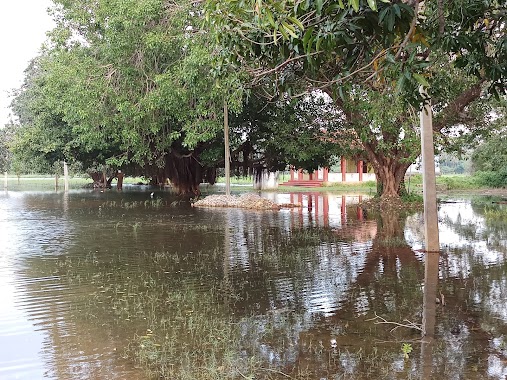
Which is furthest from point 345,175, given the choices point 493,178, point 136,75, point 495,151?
point 136,75

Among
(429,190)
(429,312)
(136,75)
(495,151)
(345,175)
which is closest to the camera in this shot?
(429,312)

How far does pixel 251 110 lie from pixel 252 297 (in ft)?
66.5

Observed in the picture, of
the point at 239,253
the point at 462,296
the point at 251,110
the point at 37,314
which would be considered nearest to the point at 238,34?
the point at 37,314

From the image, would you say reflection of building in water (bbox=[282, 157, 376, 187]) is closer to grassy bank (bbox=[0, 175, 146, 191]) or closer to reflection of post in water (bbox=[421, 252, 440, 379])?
grassy bank (bbox=[0, 175, 146, 191])

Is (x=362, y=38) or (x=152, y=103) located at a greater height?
(x=152, y=103)

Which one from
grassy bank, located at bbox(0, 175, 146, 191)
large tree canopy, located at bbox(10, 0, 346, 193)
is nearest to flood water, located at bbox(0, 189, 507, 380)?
large tree canopy, located at bbox(10, 0, 346, 193)

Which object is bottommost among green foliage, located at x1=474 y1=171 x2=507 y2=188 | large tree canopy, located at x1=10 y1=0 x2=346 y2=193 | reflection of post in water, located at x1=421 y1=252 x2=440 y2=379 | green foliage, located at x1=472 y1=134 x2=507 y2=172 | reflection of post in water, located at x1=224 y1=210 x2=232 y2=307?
reflection of post in water, located at x1=421 y1=252 x2=440 y2=379

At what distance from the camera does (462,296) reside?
6824 millimetres

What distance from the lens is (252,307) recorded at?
6.36 m

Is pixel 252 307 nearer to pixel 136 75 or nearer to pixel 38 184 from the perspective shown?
pixel 136 75

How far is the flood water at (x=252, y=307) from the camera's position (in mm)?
4551

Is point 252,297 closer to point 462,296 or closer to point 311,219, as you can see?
point 462,296

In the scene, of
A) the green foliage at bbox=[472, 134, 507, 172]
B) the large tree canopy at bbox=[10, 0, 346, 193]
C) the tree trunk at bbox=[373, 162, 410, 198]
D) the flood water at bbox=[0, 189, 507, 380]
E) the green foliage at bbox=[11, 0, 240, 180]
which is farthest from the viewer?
the green foliage at bbox=[472, 134, 507, 172]

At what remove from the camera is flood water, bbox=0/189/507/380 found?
4.55m
